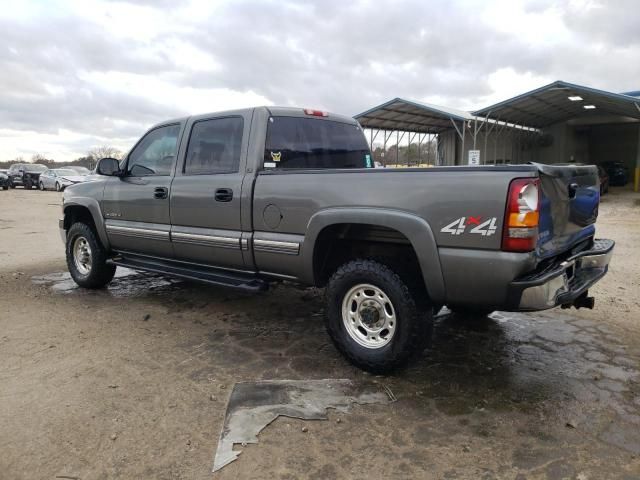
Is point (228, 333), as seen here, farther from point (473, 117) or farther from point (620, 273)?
point (473, 117)

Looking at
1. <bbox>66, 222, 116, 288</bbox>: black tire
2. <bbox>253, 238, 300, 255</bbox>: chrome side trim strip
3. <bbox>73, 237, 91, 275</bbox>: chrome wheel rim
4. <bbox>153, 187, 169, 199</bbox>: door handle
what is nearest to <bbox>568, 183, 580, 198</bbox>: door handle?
<bbox>253, 238, 300, 255</bbox>: chrome side trim strip

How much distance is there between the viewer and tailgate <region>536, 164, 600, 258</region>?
3.01m

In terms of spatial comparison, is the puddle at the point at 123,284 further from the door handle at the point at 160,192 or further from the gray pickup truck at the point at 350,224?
the door handle at the point at 160,192

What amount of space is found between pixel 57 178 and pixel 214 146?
2711 cm

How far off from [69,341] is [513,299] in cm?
355

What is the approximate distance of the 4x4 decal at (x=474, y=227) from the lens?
289 centimetres

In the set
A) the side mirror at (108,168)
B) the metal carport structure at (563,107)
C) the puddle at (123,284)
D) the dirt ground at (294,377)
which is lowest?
the dirt ground at (294,377)

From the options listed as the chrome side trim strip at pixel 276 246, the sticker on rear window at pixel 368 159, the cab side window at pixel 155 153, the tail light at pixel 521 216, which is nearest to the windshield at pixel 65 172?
the cab side window at pixel 155 153

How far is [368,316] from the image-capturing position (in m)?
3.56

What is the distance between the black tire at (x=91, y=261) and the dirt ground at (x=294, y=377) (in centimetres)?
26

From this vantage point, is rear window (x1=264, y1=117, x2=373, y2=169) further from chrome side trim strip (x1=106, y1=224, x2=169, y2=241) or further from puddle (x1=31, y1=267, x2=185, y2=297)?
puddle (x1=31, y1=267, x2=185, y2=297)

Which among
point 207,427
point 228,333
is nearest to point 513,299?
point 207,427

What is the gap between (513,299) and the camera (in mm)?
2877

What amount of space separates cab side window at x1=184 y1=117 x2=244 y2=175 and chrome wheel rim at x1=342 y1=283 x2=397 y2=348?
5.11 ft
